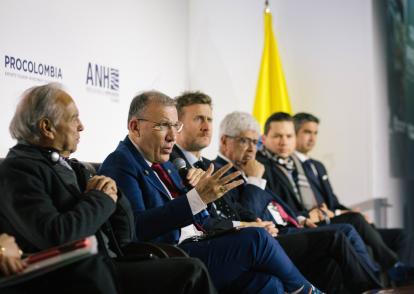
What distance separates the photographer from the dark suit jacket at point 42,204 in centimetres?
246

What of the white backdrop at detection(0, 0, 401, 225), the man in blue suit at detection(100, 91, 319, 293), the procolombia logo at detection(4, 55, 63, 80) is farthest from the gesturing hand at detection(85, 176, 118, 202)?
the procolombia logo at detection(4, 55, 63, 80)

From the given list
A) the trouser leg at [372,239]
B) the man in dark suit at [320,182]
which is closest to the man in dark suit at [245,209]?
the trouser leg at [372,239]

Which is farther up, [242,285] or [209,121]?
[209,121]

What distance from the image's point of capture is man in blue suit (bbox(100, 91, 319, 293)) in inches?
126

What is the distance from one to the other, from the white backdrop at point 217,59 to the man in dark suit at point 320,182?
0.94 m

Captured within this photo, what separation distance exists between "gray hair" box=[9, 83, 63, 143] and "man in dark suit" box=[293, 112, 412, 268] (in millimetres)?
3320

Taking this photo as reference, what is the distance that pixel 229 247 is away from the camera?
326 cm

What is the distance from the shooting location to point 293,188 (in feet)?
17.9

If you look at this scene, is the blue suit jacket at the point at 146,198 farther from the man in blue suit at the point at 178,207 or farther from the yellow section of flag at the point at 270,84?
the yellow section of flag at the point at 270,84

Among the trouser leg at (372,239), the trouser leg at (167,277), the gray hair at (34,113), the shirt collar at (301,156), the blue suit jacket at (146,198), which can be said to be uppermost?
the gray hair at (34,113)

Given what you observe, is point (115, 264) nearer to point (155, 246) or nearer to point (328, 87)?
point (155, 246)

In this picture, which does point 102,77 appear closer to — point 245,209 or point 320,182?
point 245,209

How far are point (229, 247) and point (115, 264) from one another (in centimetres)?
70

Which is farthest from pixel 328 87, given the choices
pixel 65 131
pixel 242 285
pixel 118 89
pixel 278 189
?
pixel 65 131
